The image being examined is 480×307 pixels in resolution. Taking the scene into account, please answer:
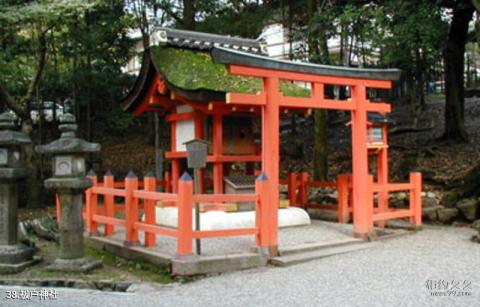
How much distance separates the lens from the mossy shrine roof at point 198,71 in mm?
8875

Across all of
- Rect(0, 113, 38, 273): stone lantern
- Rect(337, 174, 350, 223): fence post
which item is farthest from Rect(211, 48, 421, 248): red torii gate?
Rect(0, 113, 38, 273): stone lantern

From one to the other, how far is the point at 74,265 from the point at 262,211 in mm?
2937

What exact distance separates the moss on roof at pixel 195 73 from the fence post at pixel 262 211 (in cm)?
248

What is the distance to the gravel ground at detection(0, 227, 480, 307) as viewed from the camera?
18.0 feet

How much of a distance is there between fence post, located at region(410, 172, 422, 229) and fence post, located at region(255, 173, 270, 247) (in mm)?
3864

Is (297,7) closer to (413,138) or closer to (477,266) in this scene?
(413,138)

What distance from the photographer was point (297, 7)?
1994cm

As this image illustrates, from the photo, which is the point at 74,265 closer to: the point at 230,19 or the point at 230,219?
the point at 230,219

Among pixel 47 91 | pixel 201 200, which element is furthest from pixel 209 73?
pixel 47 91

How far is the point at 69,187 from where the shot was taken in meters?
7.22

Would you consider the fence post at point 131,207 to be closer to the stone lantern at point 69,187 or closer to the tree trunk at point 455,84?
the stone lantern at point 69,187

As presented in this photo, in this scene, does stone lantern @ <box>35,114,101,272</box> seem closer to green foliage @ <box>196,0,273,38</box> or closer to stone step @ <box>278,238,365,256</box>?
stone step @ <box>278,238,365,256</box>

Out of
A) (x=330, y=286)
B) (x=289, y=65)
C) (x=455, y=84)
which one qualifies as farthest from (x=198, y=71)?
(x=455, y=84)

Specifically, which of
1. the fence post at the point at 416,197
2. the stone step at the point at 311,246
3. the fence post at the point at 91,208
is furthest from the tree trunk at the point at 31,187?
the fence post at the point at 416,197
